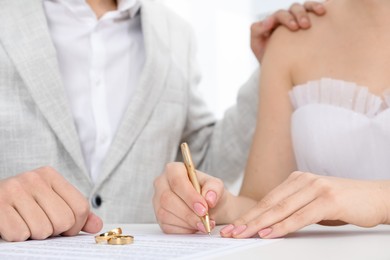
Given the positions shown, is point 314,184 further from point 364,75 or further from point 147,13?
point 147,13

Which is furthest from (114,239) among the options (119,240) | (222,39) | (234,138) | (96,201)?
(222,39)

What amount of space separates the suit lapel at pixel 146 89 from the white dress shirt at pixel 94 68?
0.03 metres

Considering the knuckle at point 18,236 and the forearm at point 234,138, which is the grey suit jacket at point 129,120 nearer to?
the forearm at point 234,138

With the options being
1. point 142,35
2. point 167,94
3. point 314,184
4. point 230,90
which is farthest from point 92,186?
point 230,90

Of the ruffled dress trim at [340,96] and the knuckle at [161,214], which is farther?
the ruffled dress trim at [340,96]

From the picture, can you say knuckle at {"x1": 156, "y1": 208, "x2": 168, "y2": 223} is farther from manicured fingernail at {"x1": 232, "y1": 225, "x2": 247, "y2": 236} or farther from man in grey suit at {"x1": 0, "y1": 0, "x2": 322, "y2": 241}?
man in grey suit at {"x1": 0, "y1": 0, "x2": 322, "y2": 241}

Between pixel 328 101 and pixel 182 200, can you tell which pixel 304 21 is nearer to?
pixel 328 101

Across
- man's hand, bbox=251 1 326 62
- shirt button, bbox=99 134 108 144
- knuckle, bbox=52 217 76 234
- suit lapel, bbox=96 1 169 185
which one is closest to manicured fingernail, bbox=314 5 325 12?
man's hand, bbox=251 1 326 62

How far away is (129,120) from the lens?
160 centimetres

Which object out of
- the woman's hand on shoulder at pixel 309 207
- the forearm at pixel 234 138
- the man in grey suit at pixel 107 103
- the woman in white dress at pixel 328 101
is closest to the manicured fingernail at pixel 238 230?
the woman's hand on shoulder at pixel 309 207

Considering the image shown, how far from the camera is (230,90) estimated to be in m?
3.19

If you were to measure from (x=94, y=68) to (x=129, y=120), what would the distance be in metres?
0.16

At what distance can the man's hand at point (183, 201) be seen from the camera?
0.94 metres

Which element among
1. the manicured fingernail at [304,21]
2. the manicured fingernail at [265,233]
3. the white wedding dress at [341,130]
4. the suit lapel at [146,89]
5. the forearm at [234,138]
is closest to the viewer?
the manicured fingernail at [265,233]
